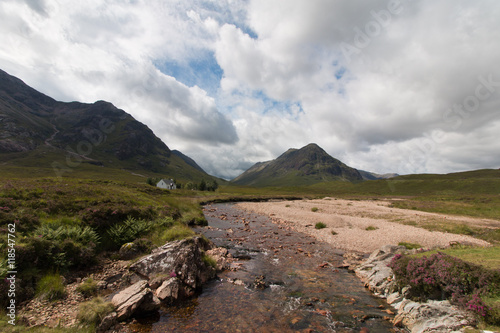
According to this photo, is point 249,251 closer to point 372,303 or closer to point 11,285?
point 372,303

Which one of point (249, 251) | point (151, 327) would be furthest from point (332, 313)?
point (249, 251)

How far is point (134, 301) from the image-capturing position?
1021cm

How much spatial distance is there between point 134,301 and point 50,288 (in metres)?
3.96

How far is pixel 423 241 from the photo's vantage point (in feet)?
80.6

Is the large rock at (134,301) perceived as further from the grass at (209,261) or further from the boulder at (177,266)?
the grass at (209,261)

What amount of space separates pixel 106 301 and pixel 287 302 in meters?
9.72

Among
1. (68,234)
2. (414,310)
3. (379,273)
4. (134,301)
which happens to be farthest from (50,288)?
(379,273)

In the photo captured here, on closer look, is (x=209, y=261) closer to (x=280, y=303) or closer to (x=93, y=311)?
(x=280, y=303)

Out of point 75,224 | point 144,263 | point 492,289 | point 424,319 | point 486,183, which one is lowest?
point 424,319

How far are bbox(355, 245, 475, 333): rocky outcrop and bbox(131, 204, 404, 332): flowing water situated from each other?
62 cm

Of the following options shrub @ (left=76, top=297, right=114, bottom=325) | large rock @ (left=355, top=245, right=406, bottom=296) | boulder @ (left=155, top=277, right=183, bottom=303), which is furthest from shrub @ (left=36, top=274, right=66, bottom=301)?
large rock @ (left=355, top=245, right=406, bottom=296)

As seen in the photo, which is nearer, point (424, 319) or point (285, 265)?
point (424, 319)

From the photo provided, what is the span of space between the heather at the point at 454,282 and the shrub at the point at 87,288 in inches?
679

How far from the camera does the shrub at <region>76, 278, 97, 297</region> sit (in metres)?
10.8
